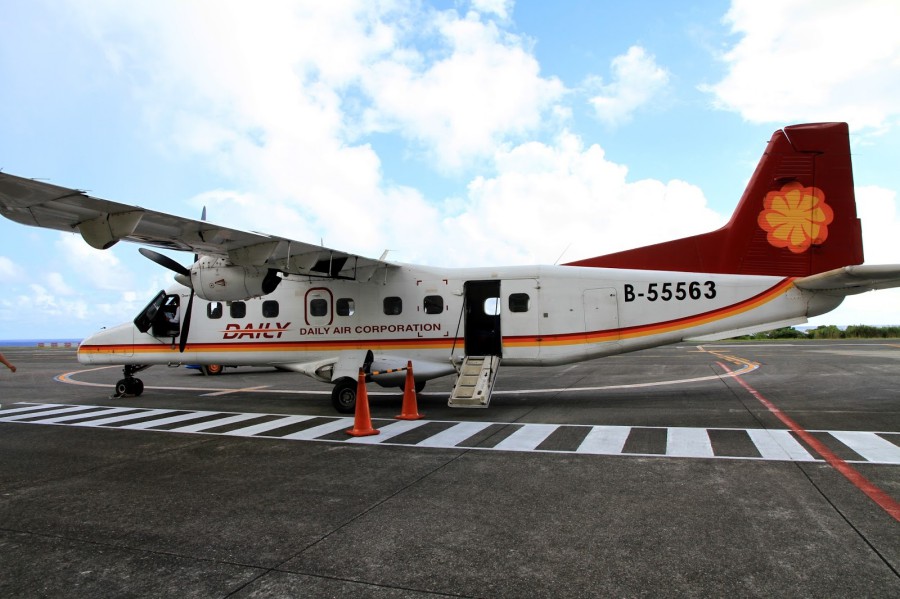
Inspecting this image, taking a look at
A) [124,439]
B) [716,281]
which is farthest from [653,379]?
[124,439]

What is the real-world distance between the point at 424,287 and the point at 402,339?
1338mm

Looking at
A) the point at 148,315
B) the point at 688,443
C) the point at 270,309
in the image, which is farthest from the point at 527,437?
the point at 148,315

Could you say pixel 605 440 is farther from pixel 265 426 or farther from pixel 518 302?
pixel 265 426

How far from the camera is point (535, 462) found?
665 cm

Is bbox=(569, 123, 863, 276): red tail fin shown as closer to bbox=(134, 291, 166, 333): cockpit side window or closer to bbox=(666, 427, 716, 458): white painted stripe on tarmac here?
bbox=(666, 427, 716, 458): white painted stripe on tarmac

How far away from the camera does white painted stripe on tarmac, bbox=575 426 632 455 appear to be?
7.20 metres

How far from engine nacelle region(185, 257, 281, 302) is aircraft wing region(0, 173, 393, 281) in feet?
1.08

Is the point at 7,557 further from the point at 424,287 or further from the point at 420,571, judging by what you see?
the point at 424,287

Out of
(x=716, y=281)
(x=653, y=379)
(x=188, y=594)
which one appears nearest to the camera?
(x=188, y=594)

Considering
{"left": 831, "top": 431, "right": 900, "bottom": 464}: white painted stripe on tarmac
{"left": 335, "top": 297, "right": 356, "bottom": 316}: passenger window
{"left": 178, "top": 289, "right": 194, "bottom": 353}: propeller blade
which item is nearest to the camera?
{"left": 831, "top": 431, "right": 900, "bottom": 464}: white painted stripe on tarmac

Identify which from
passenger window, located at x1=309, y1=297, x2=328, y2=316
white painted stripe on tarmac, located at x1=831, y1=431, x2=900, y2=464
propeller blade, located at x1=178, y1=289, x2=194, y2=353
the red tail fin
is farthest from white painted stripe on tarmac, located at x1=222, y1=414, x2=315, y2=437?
white painted stripe on tarmac, located at x1=831, y1=431, x2=900, y2=464

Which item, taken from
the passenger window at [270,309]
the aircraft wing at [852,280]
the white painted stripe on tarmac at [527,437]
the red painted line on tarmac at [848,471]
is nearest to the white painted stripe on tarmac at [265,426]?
the passenger window at [270,309]

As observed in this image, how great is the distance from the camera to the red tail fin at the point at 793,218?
10.8 metres

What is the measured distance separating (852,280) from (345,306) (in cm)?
1064
